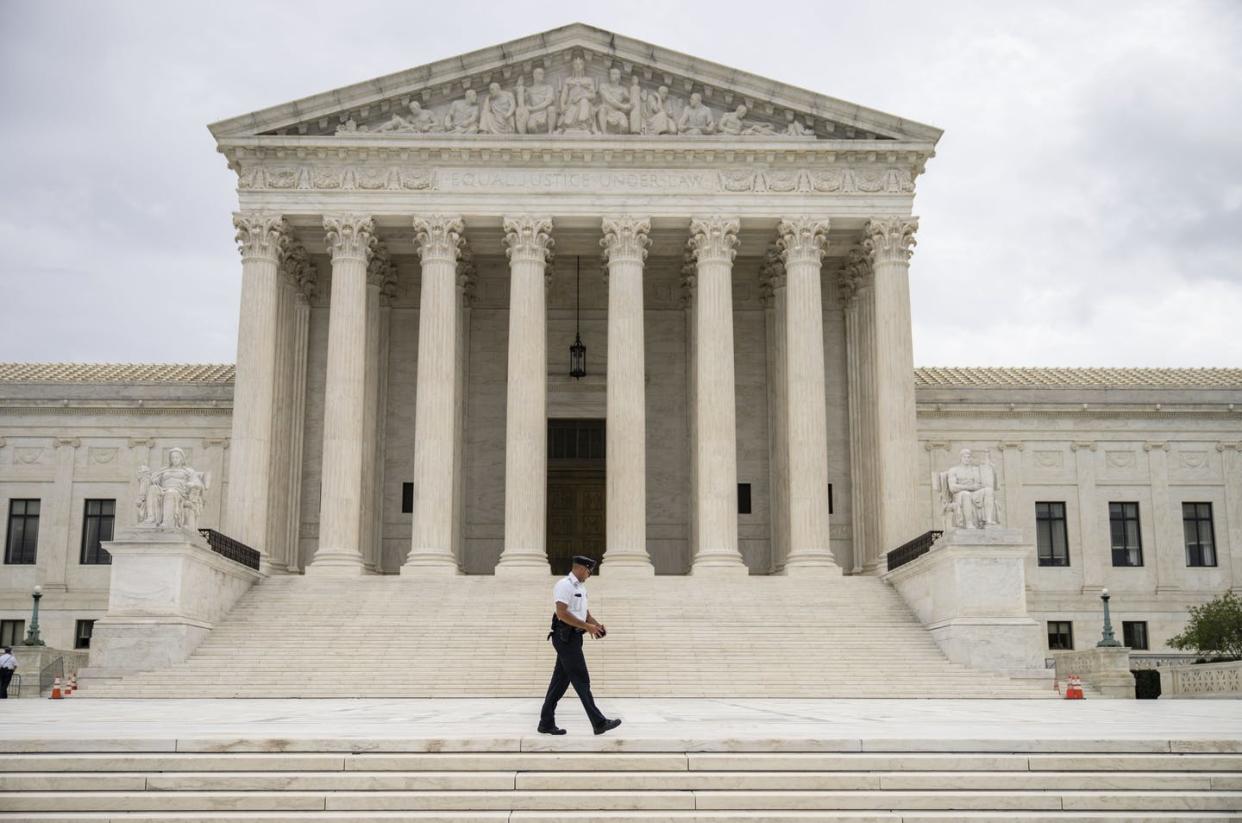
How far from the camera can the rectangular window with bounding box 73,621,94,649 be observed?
43.4 m

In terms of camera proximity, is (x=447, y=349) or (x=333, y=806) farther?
(x=447, y=349)

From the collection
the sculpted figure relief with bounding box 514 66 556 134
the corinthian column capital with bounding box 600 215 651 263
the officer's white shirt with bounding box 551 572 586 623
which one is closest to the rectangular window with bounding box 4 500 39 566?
the sculpted figure relief with bounding box 514 66 556 134

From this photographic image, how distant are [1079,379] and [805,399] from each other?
1580cm

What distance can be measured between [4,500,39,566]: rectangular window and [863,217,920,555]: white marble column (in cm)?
2911

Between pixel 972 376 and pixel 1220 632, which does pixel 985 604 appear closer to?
pixel 1220 632

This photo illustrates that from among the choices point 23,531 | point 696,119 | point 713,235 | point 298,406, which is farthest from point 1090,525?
point 23,531

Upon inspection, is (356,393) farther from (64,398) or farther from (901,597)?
(901,597)

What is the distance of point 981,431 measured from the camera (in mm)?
46750

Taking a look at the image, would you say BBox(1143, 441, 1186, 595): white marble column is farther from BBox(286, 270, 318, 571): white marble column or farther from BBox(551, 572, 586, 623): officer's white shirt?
BBox(551, 572, 586, 623): officer's white shirt

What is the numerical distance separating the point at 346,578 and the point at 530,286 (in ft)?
34.5

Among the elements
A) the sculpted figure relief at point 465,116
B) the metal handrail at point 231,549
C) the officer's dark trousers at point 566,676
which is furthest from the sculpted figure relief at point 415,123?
the officer's dark trousers at point 566,676

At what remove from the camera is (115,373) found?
160 ft

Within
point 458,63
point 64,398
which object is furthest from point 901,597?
point 64,398

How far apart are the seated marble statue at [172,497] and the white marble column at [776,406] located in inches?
728
